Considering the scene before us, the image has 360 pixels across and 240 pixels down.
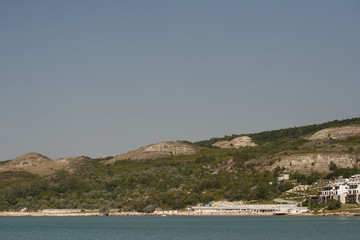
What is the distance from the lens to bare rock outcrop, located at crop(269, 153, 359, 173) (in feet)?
580

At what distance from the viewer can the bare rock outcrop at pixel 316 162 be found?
176875 mm

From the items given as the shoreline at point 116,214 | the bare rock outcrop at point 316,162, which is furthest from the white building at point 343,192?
the bare rock outcrop at point 316,162

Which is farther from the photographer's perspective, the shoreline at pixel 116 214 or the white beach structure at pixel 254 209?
the white beach structure at pixel 254 209
